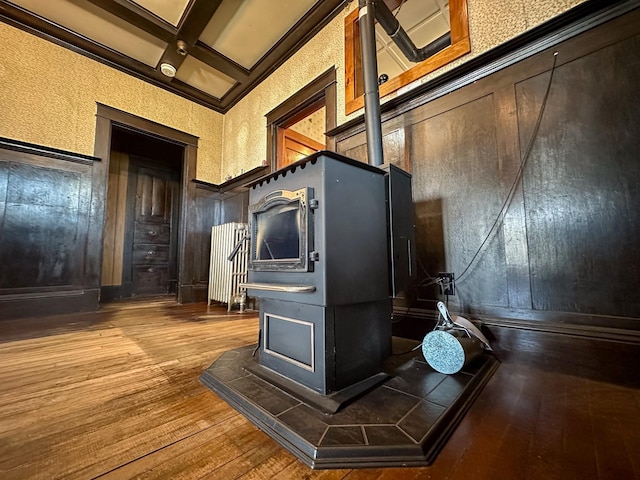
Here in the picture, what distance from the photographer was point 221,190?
4.44 m

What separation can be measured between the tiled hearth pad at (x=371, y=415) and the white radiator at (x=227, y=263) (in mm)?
1923

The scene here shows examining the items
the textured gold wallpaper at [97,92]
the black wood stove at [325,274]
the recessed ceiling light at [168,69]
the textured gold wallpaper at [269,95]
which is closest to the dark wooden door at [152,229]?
the textured gold wallpaper at [97,92]

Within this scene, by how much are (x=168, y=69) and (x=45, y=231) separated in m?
2.54

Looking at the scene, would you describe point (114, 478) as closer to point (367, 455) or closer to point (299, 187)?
point (367, 455)

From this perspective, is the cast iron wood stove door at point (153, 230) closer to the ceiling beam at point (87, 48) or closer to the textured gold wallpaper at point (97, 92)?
the textured gold wallpaper at point (97, 92)

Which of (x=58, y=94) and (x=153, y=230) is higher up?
(x=58, y=94)

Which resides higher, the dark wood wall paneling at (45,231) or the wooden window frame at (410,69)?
the wooden window frame at (410,69)

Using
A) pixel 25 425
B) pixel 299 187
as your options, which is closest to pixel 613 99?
pixel 299 187

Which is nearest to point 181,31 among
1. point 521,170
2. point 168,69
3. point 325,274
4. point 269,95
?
point 168,69

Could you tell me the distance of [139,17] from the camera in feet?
9.31

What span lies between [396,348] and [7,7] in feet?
17.1

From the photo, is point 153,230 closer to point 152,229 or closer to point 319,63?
point 152,229

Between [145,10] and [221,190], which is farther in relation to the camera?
[221,190]

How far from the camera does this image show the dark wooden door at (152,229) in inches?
188
